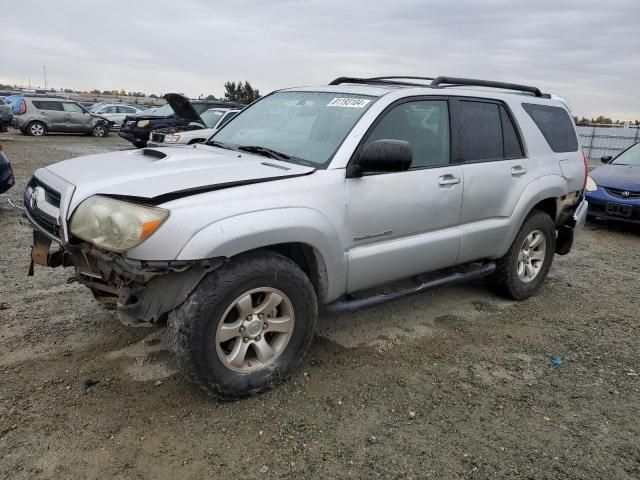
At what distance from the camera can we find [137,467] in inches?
98.6

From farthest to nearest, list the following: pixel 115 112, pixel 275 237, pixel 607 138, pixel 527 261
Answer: pixel 115 112, pixel 607 138, pixel 527 261, pixel 275 237

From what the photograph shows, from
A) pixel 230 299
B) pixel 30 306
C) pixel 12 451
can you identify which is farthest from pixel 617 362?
pixel 30 306

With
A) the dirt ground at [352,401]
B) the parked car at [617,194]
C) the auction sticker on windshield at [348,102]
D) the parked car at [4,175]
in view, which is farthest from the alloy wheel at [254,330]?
the parked car at [617,194]

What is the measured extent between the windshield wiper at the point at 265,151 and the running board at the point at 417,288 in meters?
1.03

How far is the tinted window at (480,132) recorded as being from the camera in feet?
13.5

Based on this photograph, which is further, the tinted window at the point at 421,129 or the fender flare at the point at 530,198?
the fender flare at the point at 530,198

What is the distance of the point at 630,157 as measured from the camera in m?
9.34

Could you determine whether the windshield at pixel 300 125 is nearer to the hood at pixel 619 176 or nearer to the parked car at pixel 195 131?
the hood at pixel 619 176

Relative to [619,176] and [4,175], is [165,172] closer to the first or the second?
[4,175]

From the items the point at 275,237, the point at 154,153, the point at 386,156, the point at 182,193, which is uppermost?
the point at 386,156

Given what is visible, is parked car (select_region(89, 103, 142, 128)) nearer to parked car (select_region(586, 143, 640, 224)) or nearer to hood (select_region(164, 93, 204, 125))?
hood (select_region(164, 93, 204, 125))

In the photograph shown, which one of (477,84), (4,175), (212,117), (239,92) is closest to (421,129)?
(477,84)

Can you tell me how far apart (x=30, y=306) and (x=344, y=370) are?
2577 millimetres

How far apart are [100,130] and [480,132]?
71.0 feet
